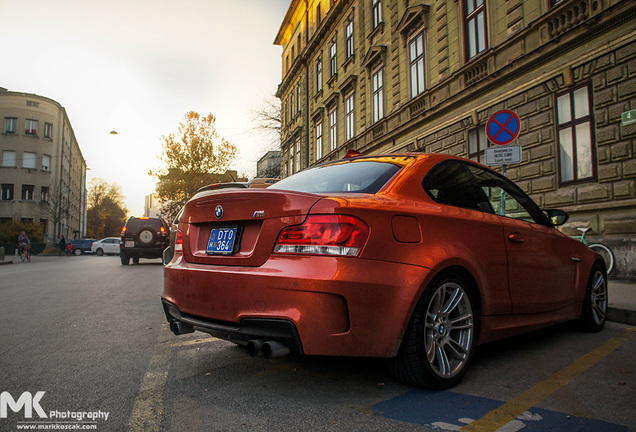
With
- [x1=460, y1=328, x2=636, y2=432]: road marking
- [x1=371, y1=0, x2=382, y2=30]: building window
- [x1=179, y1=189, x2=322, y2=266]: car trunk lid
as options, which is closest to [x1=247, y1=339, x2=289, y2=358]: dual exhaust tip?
[x1=179, y1=189, x2=322, y2=266]: car trunk lid

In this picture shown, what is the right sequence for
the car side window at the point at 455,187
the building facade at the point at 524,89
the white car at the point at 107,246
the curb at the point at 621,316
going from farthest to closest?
the white car at the point at 107,246 → the building facade at the point at 524,89 → the curb at the point at 621,316 → the car side window at the point at 455,187

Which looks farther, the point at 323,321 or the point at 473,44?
the point at 473,44

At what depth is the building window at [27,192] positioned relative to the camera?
4434 centimetres

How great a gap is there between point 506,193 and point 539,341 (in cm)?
138

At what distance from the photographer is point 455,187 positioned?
10.8 feet

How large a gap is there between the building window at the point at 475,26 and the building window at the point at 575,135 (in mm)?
3161

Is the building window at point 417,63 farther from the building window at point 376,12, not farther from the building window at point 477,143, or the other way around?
the building window at point 376,12

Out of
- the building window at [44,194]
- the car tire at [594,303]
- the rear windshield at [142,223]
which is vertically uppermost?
the building window at [44,194]

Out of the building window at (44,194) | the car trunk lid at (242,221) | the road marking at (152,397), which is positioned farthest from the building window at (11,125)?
the car trunk lid at (242,221)

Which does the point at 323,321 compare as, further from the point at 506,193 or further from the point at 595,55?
the point at 595,55

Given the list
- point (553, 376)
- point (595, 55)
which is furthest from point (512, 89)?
point (553, 376)

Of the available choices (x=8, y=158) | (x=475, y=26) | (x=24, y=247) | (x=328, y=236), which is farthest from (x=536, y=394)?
(x=8, y=158)

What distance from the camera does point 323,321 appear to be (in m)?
2.36

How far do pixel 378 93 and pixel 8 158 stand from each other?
4215 centimetres
